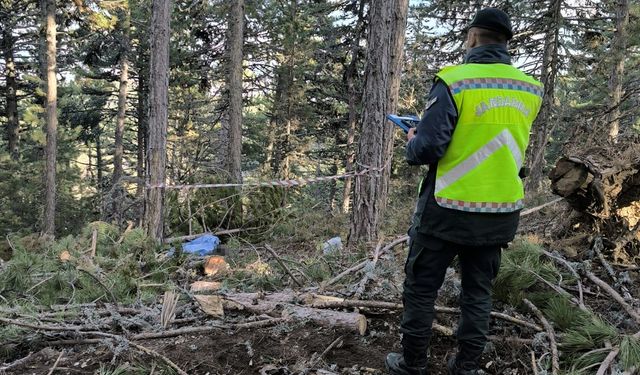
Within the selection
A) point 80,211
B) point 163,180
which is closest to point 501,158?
point 163,180

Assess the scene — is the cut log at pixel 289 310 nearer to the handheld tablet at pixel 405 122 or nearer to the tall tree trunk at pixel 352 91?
the handheld tablet at pixel 405 122

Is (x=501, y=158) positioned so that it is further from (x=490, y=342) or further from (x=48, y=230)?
(x=48, y=230)

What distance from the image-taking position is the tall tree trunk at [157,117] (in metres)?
7.21

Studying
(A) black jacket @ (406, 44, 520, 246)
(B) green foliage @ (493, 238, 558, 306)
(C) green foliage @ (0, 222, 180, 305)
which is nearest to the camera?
(A) black jacket @ (406, 44, 520, 246)

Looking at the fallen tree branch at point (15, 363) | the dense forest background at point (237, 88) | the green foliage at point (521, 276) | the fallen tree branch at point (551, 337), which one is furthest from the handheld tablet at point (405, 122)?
the dense forest background at point (237, 88)

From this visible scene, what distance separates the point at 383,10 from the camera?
19.3ft

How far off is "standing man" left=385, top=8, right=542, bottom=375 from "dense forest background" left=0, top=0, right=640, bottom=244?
5.33 meters

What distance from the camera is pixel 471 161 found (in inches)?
87.4

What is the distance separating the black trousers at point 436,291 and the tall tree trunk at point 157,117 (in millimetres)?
5719

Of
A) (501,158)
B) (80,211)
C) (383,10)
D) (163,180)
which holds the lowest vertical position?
(80,211)

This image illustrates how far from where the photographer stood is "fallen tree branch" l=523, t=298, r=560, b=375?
237cm

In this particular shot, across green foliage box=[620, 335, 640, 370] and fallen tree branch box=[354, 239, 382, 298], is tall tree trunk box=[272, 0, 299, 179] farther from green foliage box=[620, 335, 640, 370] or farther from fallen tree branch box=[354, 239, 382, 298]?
green foliage box=[620, 335, 640, 370]

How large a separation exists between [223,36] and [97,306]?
1386 cm

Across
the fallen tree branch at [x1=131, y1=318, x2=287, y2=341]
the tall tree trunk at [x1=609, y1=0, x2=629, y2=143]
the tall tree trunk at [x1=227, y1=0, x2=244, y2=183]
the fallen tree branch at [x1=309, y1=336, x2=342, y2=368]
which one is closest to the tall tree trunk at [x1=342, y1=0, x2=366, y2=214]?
the tall tree trunk at [x1=227, y1=0, x2=244, y2=183]
